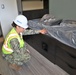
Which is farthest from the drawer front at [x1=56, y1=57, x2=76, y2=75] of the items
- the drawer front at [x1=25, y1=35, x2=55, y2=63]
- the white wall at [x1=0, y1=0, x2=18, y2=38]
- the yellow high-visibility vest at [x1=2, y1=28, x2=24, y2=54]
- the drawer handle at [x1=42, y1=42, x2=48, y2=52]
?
the white wall at [x1=0, y1=0, x2=18, y2=38]

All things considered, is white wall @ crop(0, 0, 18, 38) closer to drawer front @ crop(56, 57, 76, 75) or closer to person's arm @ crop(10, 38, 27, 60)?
person's arm @ crop(10, 38, 27, 60)

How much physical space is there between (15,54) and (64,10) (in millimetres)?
1779

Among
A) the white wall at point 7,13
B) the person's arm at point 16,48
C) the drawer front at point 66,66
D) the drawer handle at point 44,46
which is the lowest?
the drawer front at point 66,66

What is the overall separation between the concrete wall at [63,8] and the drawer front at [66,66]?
121 centimetres

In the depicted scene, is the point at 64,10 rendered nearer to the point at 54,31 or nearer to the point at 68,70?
the point at 54,31

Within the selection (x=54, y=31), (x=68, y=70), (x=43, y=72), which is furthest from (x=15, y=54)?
(x=68, y=70)

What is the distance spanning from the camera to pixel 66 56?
153 cm

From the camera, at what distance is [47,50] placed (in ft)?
6.50

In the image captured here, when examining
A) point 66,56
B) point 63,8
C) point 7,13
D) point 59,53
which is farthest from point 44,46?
point 7,13

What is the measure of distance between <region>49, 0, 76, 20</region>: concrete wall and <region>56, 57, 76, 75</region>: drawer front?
1213 mm

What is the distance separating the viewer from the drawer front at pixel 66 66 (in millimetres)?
1487

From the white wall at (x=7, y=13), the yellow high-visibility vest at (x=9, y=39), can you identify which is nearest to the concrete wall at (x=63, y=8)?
the white wall at (x=7, y=13)

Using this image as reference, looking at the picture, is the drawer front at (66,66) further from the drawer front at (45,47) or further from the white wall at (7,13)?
the white wall at (7,13)

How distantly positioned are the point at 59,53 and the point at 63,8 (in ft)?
4.82
